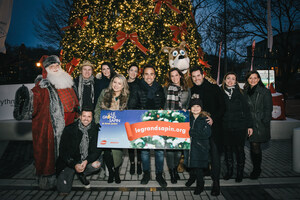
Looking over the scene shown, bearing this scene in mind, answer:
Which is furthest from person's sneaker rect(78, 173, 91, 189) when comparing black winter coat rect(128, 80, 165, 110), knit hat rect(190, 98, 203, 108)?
knit hat rect(190, 98, 203, 108)

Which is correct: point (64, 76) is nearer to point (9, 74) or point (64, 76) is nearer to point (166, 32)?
point (166, 32)

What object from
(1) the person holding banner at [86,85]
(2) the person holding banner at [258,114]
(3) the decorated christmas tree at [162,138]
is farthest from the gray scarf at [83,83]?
(2) the person holding banner at [258,114]

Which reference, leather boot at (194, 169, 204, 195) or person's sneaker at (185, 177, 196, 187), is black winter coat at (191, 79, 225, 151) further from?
person's sneaker at (185, 177, 196, 187)

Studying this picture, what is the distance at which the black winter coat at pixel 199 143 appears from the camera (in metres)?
3.27

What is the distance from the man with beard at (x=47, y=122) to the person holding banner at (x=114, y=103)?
75cm

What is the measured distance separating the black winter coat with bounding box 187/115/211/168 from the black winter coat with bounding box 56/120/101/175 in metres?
1.76

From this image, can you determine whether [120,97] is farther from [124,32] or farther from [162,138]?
[124,32]

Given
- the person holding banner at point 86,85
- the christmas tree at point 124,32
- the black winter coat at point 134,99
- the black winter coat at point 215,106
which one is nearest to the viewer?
the black winter coat at point 215,106

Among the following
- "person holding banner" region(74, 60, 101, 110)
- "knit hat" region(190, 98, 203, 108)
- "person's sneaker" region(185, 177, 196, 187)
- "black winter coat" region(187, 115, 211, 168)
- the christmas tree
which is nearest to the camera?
"black winter coat" region(187, 115, 211, 168)

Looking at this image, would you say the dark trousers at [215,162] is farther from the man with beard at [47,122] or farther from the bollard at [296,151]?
the man with beard at [47,122]

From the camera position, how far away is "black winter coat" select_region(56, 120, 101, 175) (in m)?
3.40

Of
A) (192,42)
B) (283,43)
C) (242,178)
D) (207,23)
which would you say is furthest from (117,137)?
(283,43)

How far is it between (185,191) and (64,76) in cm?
326

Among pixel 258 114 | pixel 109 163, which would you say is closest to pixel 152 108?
pixel 109 163
